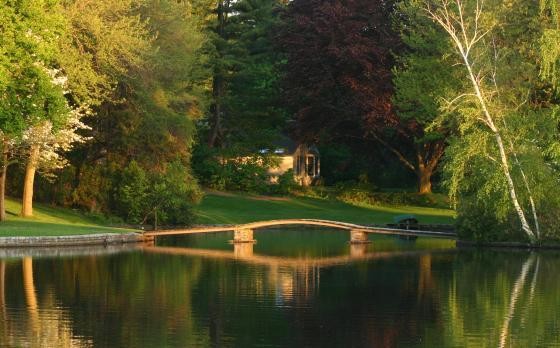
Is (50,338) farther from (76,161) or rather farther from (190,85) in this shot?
(190,85)

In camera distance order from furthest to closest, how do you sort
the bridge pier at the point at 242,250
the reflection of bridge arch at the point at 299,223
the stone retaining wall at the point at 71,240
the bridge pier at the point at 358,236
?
the bridge pier at the point at 358,236 < the reflection of bridge arch at the point at 299,223 < the bridge pier at the point at 242,250 < the stone retaining wall at the point at 71,240

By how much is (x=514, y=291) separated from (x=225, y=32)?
56.3 m

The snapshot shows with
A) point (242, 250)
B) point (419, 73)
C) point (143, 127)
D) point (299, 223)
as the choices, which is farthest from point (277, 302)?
point (419, 73)

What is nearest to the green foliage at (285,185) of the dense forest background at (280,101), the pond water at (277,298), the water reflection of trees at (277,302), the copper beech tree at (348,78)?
the dense forest background at (280,101)

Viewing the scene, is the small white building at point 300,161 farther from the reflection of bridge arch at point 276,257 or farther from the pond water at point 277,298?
the pond water at point 277,298

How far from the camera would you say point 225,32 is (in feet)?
288

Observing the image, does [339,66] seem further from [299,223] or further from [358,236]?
[299,223]

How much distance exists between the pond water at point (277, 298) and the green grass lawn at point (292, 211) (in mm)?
19982

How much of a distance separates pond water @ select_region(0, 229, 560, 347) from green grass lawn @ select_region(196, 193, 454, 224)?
1998 centimetres

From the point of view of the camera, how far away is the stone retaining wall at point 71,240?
45969 millimetres

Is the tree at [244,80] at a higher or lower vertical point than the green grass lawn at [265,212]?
higher

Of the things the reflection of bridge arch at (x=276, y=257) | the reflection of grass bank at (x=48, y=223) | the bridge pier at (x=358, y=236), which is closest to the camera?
the reflection of bridge arch at (x=276, y=257)

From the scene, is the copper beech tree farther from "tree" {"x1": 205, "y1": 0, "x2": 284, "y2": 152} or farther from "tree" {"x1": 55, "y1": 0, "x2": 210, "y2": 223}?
"tree" {"x1": 55, "y1": 0, "x2": 210, "y2": 223}

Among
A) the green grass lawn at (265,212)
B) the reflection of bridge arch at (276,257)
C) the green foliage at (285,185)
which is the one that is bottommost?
the reflection of bridge arch at (276,257)
